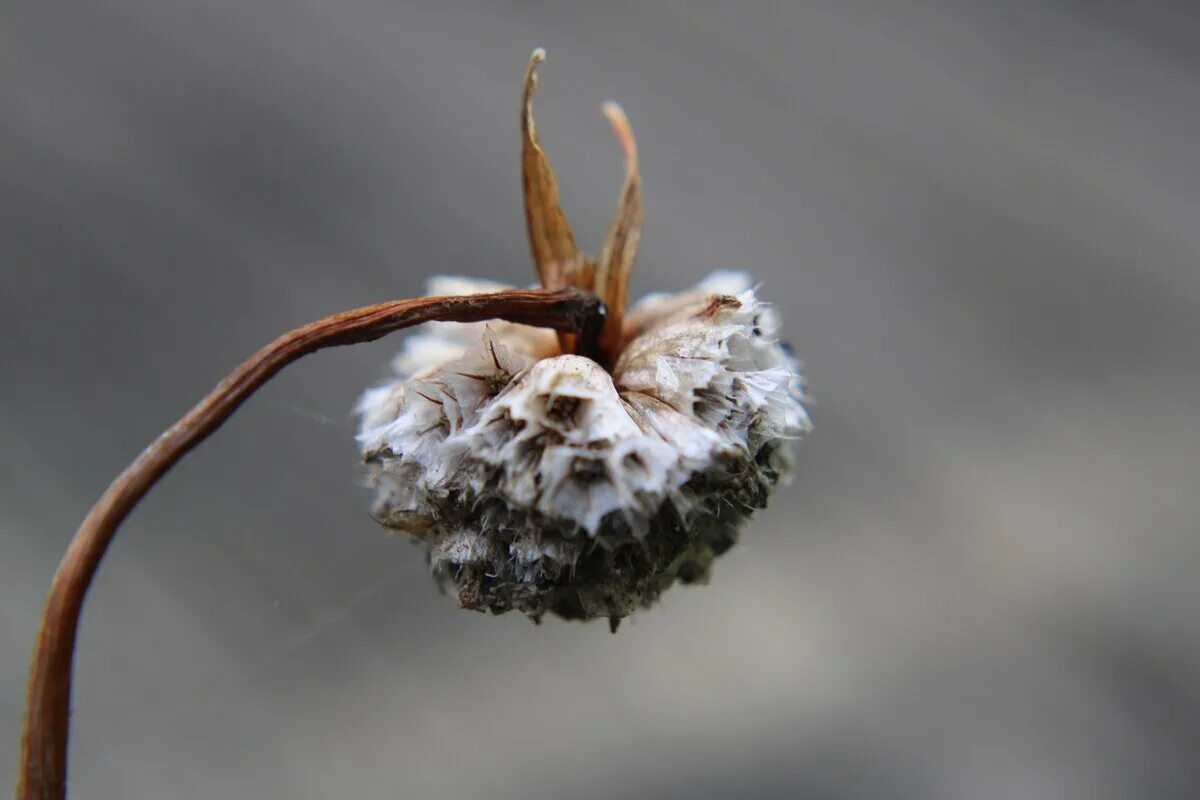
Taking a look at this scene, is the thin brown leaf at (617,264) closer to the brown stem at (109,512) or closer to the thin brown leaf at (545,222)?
the thin brown leaf at (545,222)

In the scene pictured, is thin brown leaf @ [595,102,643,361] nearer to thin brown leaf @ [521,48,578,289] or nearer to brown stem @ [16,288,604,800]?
thin brown leaf @ [521,48,578,289]

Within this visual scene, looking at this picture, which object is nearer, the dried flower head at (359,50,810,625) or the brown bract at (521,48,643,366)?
the dried flower head at (359,50,810,625)

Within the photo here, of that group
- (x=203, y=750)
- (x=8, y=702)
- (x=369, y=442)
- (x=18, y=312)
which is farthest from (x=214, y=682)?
(x=369, y=442)

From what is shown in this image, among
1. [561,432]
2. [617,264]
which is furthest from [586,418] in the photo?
[617,264]

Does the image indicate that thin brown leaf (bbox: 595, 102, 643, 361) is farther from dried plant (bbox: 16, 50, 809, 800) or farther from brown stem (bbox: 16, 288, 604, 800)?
brown stem (bbox: 16, 288, 604, 800)

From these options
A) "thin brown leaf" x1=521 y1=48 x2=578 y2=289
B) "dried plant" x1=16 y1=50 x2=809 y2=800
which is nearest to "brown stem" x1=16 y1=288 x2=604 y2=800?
Answer: "dried plant" x1=16 y1=50 x2=809 y2=800

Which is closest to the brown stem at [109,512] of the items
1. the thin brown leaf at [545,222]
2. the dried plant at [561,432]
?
the dried plant at [561,432]

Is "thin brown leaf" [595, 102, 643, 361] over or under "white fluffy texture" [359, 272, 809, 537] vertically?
over
